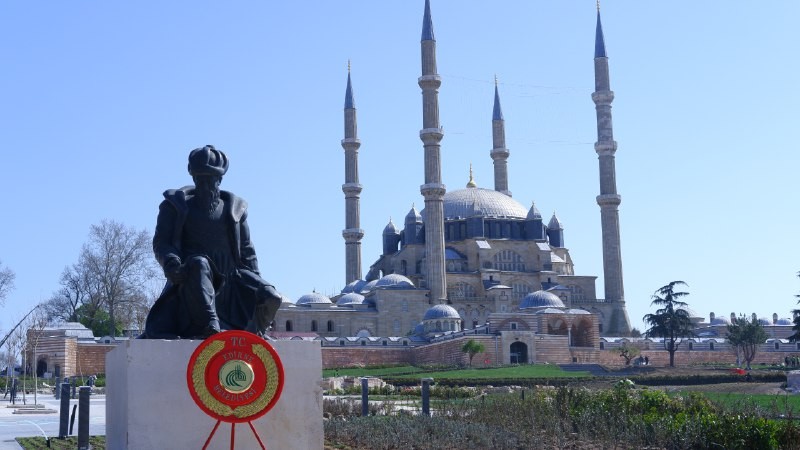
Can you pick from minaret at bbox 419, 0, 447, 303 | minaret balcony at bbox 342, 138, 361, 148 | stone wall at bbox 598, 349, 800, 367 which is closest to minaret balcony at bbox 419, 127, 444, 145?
minaret at bbox 419, 0, 447, 303

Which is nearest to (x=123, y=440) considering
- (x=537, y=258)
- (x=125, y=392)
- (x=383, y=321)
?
(x=125, y=392)

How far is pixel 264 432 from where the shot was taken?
5609mm

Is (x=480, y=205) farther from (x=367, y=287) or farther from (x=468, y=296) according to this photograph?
(x=367, y=287)

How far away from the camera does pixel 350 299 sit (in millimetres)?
49375

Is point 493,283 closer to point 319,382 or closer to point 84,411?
point 84,411

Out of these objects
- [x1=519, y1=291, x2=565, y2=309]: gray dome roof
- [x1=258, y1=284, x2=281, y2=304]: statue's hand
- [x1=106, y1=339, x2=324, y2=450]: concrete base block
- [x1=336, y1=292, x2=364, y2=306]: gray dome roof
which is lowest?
[x1=106, y1=339, x2=324, y2=450]: concrete base block

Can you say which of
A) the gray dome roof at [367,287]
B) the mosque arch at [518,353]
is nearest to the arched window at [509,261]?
the gray dome roof at [367,287]

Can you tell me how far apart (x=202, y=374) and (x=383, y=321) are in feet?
142

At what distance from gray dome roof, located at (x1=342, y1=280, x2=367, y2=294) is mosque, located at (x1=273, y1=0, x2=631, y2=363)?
0.38 ft

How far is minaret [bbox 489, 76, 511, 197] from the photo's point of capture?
57.5m

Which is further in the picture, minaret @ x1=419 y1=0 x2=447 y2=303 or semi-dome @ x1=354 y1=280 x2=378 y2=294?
semi-dome @ x1=354 y1=280 x2=378 y2=294

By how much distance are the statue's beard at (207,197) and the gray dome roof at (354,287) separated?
151ft

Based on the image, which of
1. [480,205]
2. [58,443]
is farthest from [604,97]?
[58,443]

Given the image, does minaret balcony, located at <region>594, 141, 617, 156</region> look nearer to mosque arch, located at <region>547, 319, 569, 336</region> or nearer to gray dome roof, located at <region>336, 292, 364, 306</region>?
mosque arch, located at <region>547, 319, 569, 336</region>
